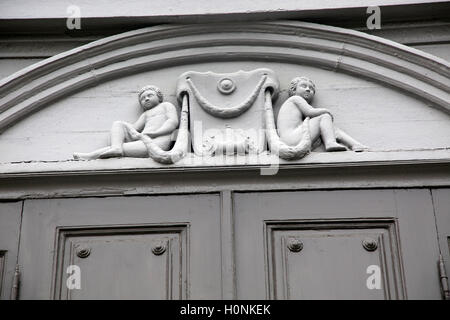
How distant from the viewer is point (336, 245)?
3.49 metres

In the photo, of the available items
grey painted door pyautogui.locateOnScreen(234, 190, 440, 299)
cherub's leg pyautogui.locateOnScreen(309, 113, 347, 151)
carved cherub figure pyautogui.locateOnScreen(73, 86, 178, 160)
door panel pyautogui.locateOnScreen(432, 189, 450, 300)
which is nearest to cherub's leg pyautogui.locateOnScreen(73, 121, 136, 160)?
carved cherub figure pyautogui.locateOnScreen(73, 86, 178, 160)

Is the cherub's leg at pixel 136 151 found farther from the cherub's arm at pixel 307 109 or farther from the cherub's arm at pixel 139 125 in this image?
the cherub's arm at pixel 307 109

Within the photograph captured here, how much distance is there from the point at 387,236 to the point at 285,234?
42cm

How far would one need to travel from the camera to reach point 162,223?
356 cm

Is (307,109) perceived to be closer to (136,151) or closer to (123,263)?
(136,151)

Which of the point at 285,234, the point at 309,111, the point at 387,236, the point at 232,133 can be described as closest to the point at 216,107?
the point at 232,133

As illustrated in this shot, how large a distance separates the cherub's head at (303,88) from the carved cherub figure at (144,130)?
21.4 inches

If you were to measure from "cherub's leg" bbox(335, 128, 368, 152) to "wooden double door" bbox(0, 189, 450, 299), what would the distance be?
198 mm

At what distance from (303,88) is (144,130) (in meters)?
0.73

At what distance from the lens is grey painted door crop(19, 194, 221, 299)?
3445mm

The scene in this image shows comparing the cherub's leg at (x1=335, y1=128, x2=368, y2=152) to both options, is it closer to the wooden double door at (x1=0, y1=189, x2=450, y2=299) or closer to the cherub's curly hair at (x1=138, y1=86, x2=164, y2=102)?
the wooden double door at (x1=0, y1=189, x2=450, y2=299)

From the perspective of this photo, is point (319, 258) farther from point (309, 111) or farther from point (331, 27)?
point (331, 27)

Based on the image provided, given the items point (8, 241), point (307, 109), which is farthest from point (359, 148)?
point (8, 241)

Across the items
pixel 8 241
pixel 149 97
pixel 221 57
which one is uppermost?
pixel 221 57
